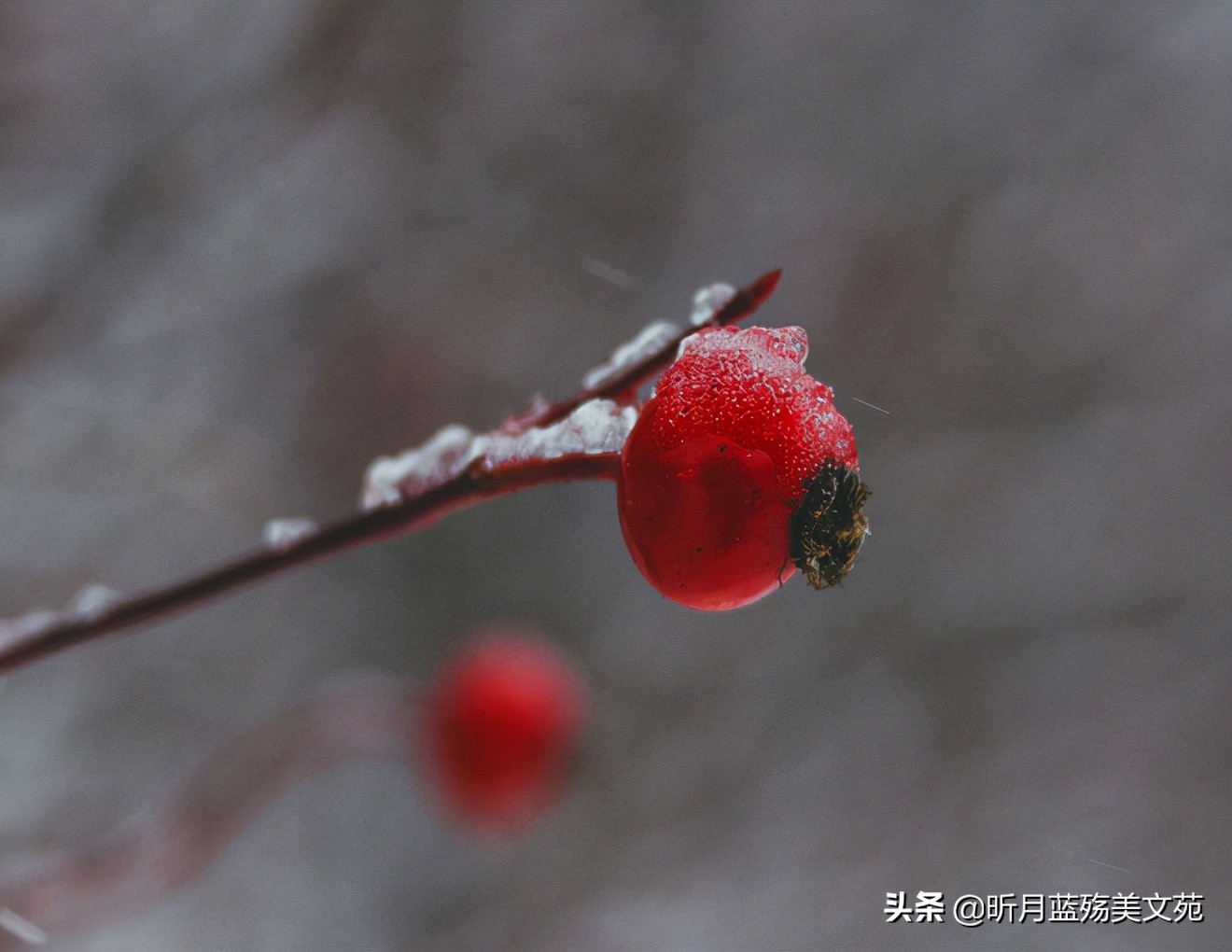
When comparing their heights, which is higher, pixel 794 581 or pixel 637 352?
pixel 794 581

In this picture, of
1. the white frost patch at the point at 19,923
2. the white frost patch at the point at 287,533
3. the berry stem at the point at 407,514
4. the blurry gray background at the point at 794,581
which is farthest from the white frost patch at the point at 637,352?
the blurry gray background at the point at 794,581

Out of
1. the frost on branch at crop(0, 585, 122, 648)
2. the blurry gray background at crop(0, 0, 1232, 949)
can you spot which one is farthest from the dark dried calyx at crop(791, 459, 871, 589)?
the blurry gray background at crop(0, 0, 1232, 949)

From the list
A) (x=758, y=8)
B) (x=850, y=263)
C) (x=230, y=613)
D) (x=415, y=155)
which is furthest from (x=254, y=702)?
(x=758, y=8)

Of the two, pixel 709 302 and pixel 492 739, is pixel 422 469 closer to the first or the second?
pixel 709 302

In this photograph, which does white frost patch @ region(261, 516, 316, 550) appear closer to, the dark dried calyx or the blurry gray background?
the dark dried calyx

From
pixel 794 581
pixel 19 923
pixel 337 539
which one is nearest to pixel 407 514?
pixel 337 539

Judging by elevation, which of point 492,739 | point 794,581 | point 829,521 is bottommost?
point 829,521

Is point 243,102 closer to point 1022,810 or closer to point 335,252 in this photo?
point 335,252
